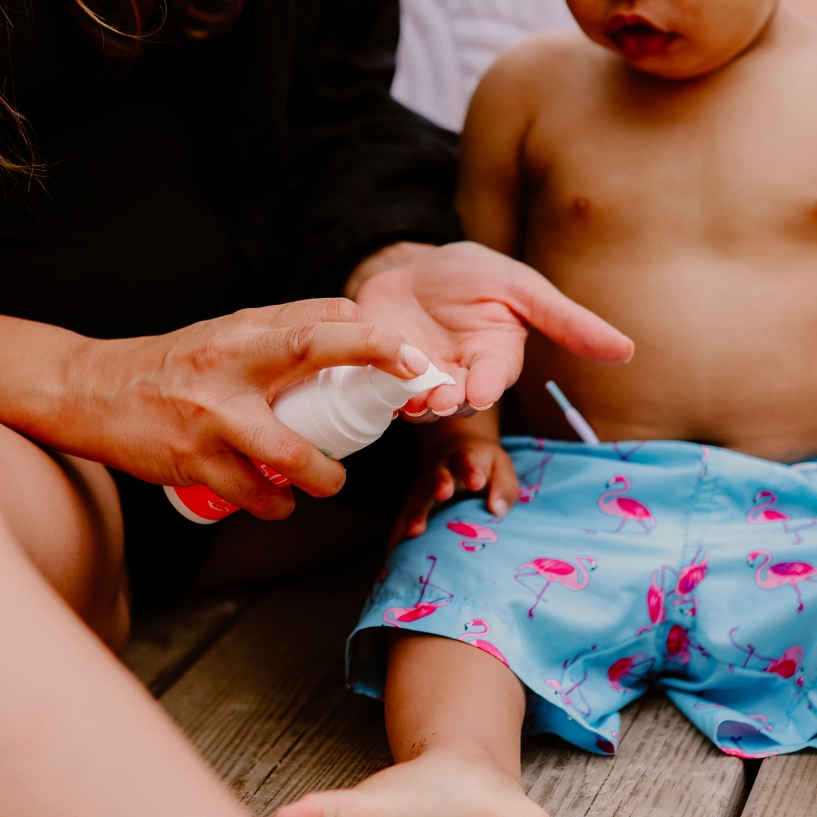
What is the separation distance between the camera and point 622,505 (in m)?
0.76

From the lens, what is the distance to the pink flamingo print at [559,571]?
0.69 m

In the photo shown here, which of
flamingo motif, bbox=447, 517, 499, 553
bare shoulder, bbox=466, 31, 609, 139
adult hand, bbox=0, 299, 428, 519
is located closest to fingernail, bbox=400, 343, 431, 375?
adult hand, bbox=0, 299, 428, 519

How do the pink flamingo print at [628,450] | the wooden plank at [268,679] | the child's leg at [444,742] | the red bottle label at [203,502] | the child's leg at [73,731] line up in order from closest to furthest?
the child's leg at [73,731] < the child's leg at [444,742] < the red bottle label at [203,502] < the wooden plank at [268,679] < the pink flamingo print at [628,450]

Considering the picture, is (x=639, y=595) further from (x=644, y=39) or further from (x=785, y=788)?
(x=644, y=39)

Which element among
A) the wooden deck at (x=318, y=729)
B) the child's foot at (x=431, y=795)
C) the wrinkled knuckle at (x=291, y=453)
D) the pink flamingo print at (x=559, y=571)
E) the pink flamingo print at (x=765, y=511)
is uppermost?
the wrinkled knuckle at (x=291, y=453)

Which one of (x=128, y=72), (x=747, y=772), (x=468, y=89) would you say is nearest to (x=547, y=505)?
(x=747, y=772)

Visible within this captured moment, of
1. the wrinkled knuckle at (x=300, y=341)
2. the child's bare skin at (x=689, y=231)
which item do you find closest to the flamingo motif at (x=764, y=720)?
the child's bare skin at (x=689, y=231)

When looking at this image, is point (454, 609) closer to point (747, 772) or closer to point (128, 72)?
point (747, 772)

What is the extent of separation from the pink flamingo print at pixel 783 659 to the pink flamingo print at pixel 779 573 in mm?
45

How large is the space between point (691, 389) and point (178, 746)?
553mm

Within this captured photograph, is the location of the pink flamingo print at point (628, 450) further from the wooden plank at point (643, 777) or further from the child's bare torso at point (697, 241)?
the wooden plank at point (643, 777)

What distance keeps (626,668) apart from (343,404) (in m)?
0.35

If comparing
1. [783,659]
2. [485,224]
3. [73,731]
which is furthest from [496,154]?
[73,731]

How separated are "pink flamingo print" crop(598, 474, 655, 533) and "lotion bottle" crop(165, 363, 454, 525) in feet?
0.93
